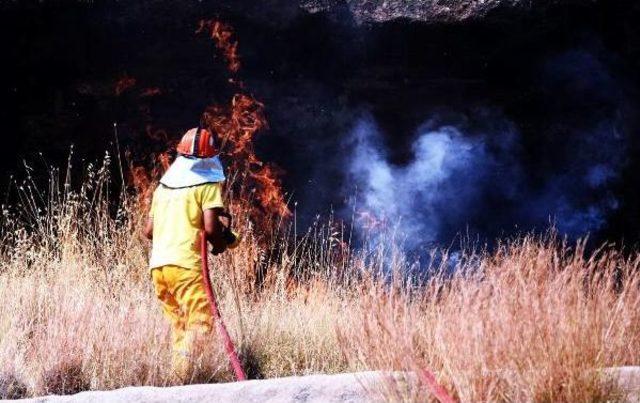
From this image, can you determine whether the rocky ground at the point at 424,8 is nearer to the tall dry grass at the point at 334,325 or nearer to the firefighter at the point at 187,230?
the tall dry grass at the point at 334,325

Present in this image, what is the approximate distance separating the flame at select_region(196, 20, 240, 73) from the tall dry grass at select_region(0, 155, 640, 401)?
5.28 feet

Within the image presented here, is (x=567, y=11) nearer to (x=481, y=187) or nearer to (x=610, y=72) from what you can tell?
(x=610, y=72)

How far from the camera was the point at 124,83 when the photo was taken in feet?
27.6

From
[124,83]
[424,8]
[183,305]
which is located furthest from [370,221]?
[183,305]

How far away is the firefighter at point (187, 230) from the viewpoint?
5344 mm

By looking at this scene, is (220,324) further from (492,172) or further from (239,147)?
(492,172)

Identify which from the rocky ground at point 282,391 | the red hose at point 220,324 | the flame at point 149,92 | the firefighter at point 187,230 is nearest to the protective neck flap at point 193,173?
the firefighter at point 187,230

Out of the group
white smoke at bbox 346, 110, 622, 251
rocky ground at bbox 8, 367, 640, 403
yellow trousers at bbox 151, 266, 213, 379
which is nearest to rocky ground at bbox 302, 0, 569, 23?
white smoke at bbox 346, 110, 622, 251

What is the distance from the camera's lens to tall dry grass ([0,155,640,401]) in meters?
4.25

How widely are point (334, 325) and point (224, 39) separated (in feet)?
11.8

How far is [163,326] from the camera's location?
553 centimetres

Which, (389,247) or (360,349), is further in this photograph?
(389,247)

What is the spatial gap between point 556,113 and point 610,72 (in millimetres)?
595

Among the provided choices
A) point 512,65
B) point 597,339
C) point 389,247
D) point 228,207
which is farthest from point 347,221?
point 597,339
